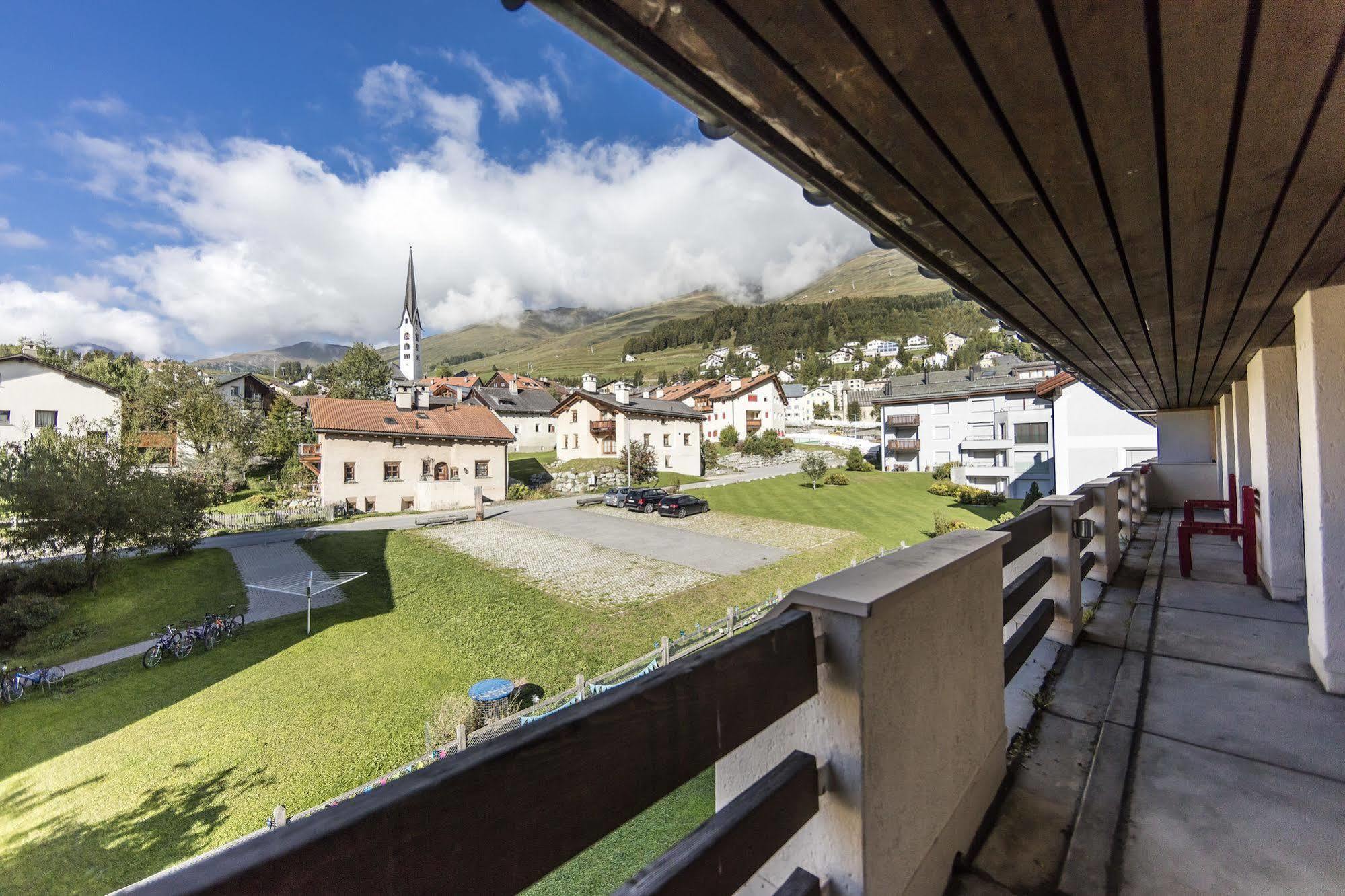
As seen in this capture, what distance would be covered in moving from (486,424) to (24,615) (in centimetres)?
1884

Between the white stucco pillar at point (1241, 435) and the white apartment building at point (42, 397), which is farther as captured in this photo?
the white apartment building at point (42, 397)

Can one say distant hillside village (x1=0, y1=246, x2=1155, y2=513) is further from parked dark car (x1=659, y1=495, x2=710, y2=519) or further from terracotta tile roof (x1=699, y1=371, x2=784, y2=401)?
parked dark car (x1=659, y1=495, x2=710, y2=519)

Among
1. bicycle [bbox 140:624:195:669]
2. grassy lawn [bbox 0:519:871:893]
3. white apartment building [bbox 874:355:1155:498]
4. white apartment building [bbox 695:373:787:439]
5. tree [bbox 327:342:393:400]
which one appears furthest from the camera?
white apartment building [bbox 695:373:787:439]

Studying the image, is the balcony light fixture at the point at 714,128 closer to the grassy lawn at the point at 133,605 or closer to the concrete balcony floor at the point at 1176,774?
the concrete balcony floor at the point at 1176,774

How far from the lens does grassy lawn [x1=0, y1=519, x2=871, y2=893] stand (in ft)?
20.3

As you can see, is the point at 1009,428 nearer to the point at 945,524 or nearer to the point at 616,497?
the point at 945,524

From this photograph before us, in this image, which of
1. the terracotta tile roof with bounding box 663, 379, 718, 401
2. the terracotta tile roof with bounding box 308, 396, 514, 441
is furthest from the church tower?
the terracotta tile roof with bounding box 308, 396, 514, 441

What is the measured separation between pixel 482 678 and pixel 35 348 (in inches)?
1852

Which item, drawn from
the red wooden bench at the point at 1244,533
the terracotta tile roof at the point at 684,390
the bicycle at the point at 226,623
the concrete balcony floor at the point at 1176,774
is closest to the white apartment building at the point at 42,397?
the bicycle at the point at 226,623

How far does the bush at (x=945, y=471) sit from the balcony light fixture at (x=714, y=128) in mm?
38657

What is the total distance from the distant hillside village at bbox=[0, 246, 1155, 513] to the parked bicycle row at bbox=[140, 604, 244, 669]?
30.6ft

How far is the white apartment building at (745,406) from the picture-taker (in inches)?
2314

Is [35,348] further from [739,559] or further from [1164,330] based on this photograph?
[1164,330]

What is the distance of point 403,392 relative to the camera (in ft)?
92.8
